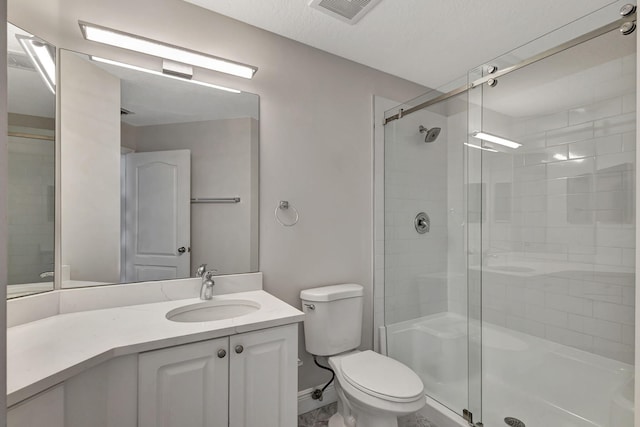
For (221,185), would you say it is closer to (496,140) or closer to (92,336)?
(92,336)

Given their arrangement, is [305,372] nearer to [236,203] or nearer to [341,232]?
[341,232]

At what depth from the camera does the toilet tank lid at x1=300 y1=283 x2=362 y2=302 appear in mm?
1820

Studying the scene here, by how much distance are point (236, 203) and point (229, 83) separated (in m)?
0.69

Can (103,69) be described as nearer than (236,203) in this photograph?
Yes

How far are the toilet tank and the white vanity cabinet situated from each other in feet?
1.58

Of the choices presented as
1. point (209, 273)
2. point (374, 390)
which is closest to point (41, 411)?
point (209, 273)

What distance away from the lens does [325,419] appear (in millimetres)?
1874

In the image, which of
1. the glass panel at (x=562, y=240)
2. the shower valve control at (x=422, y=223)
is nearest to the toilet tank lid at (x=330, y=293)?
the shower valve control at (x=422, y=223)

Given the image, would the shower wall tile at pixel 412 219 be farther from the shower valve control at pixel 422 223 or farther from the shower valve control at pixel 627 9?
the shower valve control at pixel 627 9

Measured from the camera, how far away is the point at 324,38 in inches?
74.4

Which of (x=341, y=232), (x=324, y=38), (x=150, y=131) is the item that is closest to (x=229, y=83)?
(x=150, y=131)

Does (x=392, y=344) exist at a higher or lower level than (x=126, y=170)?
lower

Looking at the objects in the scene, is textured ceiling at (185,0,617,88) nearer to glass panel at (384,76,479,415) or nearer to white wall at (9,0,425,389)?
white wall at (9,0,425,389)

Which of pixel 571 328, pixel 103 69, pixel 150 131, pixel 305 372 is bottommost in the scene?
pixel 305 372
